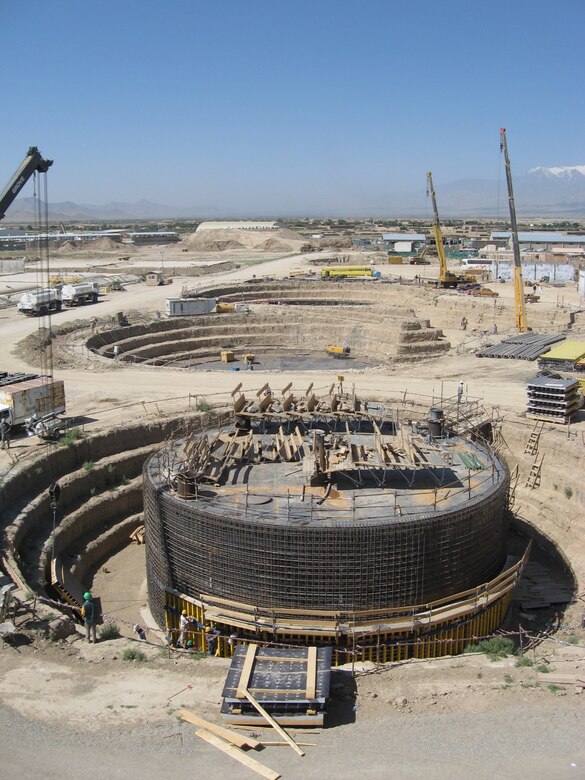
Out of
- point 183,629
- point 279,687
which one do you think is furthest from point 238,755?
point 183,629

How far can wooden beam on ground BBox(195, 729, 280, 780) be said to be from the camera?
35.1ft

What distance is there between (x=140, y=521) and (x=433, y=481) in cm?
1153

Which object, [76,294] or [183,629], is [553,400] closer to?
[183,629]

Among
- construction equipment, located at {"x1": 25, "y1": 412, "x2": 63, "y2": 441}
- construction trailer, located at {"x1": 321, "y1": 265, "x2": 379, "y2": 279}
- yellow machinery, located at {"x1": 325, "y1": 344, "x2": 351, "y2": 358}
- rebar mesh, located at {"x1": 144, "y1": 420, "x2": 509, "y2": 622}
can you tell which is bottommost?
rebar mesh, located at {"x1": 144, "y1": 420, "x2": 509, "y2": 622}

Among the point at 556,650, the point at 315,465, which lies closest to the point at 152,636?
the point at 315,465

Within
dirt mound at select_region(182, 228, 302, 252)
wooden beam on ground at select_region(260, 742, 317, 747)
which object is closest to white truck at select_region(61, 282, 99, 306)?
wooden beam on ground at select_region(260, 742, 317, 747)

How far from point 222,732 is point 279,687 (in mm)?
1410

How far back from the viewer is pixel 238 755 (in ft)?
36.3

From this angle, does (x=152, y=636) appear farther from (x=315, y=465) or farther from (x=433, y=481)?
(x=433, y=481)

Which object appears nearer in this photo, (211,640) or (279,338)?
(211,640)

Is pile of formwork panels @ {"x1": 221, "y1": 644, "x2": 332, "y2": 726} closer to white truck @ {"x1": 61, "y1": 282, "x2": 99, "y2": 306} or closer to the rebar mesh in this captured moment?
the rebar mesh

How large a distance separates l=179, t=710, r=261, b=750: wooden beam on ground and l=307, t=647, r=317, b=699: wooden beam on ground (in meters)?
1.31

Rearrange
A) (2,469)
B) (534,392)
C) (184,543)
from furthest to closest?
(534,392), (2,469), (184,543)

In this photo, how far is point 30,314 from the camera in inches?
2157
